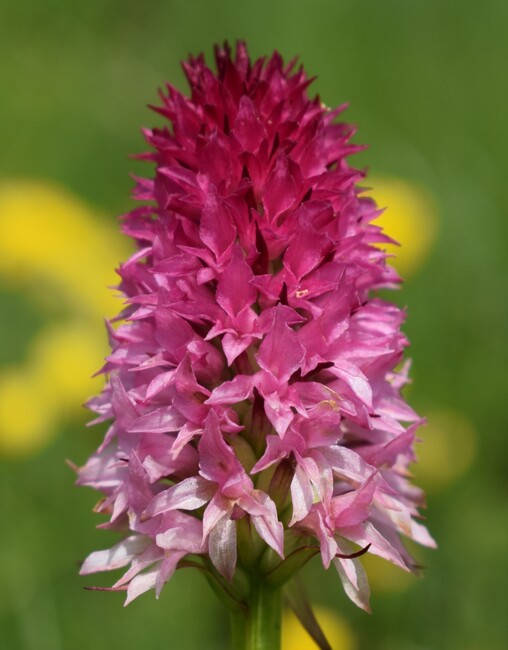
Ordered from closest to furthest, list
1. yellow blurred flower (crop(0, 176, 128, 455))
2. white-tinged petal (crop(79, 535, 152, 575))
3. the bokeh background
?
1. white-tinged petal (crop(79, 535, 152, 575))
2. the bokeh background
3. yellow blurred flower (crop(0, 176, 128, 455))

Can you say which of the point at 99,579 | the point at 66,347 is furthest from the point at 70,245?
the point at 99,579

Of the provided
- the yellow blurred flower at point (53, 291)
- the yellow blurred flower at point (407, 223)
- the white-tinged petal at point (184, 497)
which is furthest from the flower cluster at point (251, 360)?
the yellow blurred flower at point (407, 223)

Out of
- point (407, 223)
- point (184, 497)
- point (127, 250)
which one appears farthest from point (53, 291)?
point (184, 497)

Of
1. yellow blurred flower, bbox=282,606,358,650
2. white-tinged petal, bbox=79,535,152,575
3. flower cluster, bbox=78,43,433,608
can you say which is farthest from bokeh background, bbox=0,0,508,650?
flower cluster, bbox=78,43,433,608

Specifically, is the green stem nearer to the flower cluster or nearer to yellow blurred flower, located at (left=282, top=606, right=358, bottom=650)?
the flower cluster

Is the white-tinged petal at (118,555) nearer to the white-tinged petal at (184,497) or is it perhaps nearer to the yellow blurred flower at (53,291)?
the white-tinged petal at (184,497)

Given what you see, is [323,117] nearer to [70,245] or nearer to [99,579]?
[99,579]
